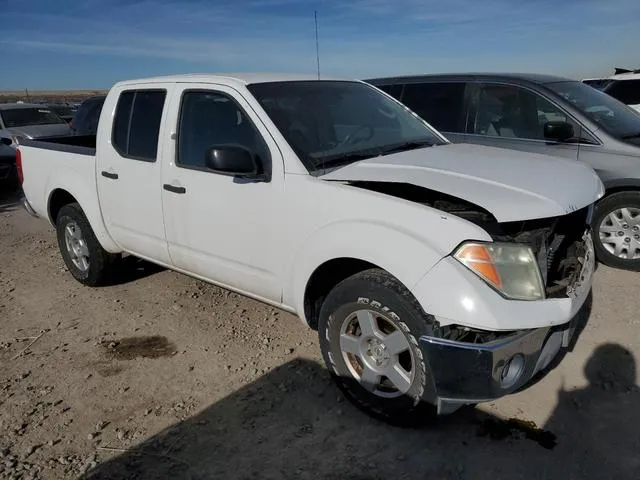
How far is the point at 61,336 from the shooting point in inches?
170

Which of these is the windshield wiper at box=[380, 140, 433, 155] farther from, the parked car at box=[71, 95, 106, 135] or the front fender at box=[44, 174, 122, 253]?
the parked car at box=[71, 95, 106, 135]

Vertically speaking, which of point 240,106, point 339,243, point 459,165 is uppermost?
→ point 240,106

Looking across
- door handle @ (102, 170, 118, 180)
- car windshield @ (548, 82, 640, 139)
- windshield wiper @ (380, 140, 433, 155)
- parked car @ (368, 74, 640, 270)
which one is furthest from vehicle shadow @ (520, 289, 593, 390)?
door handle @ (102, 170, 118, 180)

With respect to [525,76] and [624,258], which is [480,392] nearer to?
[624,258]

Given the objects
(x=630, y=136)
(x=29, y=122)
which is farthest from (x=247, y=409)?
(x=29, y=122)

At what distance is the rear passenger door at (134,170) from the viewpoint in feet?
13.5

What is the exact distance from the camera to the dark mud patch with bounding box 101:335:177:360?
3967 millimetres

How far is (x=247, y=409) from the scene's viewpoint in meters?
3.23

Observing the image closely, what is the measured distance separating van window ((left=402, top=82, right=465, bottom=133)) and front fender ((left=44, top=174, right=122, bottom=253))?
3.71 metres

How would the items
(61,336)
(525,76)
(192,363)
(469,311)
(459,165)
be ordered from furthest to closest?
(525,76), (61,336), (192,363), (459,165), (469,311)

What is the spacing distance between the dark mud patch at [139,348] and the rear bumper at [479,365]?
2108 millimetres

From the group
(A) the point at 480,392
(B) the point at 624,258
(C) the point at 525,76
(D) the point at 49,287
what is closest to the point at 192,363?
(A) the point at 480,392

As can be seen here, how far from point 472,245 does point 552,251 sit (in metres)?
0.74

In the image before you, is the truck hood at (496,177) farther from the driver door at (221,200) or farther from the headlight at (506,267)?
the driver door at (221,200)
